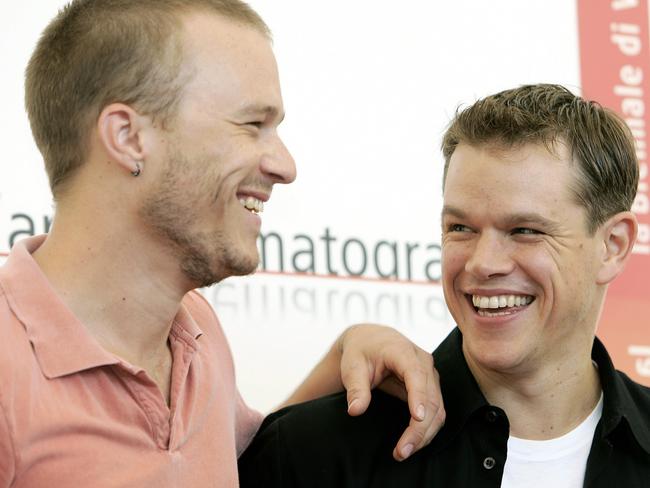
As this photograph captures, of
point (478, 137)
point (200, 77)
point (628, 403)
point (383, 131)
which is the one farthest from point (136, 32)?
point (383, 131)

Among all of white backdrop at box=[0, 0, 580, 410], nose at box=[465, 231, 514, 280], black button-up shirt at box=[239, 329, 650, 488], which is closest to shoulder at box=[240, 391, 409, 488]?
black button-up shirt at box=[239, 329, 650, 488]

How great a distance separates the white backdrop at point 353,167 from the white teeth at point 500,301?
712 millimetres

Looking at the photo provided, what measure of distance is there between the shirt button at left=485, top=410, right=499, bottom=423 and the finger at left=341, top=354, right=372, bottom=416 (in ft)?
0.57

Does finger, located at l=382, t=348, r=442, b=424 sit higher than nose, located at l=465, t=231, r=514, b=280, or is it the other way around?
nose, located at l=465, t=231, r=514, b=280

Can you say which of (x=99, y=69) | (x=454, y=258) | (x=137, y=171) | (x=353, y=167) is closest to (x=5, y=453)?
(x=137, y=171)

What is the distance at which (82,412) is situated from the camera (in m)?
1.38

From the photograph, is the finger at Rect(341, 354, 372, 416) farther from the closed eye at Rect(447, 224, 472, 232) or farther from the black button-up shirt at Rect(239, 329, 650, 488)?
the closed eye at Rect(447, 224, 472, 232)

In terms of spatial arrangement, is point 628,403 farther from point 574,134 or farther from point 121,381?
point 121,381

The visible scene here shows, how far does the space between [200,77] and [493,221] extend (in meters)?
0.45

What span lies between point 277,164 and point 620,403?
605 mm

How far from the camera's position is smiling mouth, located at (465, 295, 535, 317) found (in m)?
1.69

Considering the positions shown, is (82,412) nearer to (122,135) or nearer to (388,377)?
(122,135)

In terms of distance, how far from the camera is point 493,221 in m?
1.69

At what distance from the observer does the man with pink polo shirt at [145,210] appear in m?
1.42
